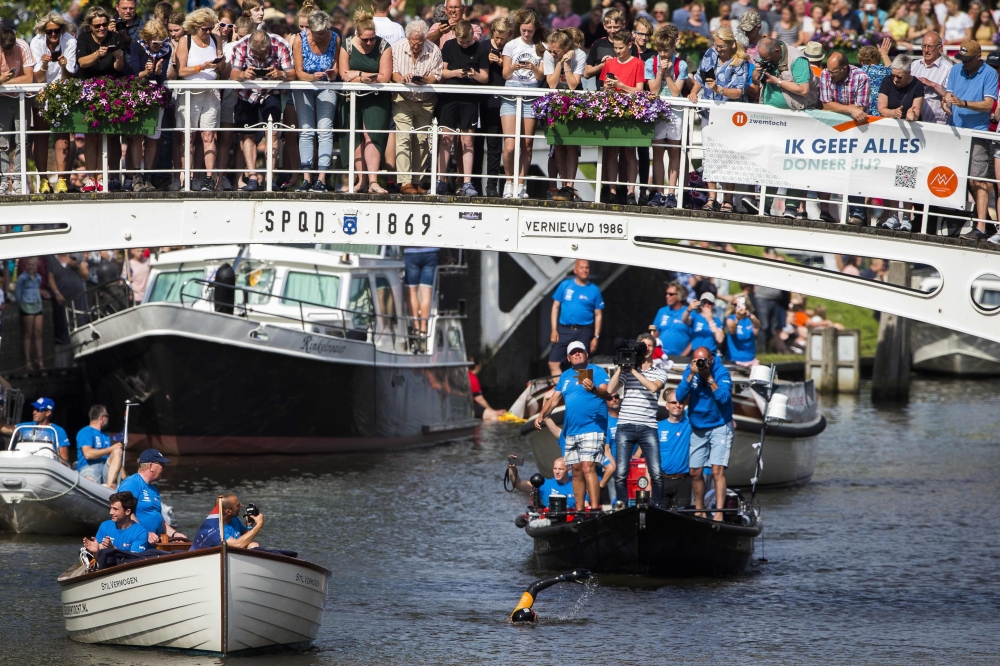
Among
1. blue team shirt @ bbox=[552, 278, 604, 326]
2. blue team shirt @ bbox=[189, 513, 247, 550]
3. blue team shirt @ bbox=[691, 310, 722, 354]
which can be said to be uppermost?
blue team shirt @ bbox=[552, 278, 604, 326]

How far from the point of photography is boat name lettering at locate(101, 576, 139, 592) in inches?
499

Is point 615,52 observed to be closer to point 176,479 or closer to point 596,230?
point 596,230

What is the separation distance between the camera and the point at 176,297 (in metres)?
24.0

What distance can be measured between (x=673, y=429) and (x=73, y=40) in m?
6.92

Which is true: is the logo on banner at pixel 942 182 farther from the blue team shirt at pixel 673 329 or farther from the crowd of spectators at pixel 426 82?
the blue team shirt at pixel 673 329

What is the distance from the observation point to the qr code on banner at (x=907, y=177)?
44.5 feet

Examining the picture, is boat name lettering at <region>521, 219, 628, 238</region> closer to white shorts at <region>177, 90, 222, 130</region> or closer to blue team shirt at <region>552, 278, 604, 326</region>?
white shorts at <region>177, 90, 222, 130</region>

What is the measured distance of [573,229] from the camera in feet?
47.1

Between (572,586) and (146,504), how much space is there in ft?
13.7

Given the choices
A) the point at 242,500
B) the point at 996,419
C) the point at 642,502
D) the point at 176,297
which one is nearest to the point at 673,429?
the point at 642,502

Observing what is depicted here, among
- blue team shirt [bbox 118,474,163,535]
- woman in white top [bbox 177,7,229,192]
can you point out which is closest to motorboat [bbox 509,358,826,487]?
woman in white top [bbox 177,7,229,192]

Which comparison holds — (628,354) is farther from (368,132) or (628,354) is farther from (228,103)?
(228,103)

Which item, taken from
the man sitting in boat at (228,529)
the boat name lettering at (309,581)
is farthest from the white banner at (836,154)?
the man sitting in boat at (228,529)

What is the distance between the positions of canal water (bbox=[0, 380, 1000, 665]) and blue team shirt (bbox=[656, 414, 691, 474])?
1159 mm
